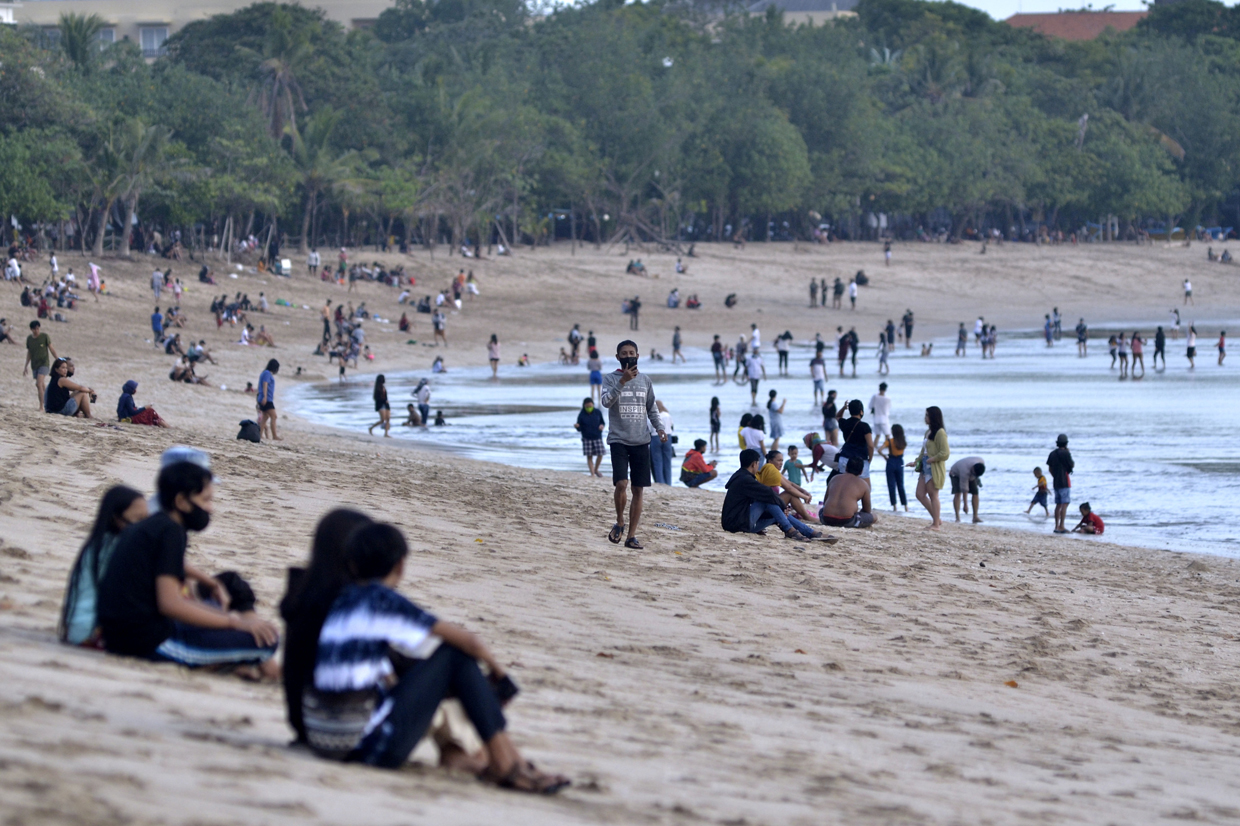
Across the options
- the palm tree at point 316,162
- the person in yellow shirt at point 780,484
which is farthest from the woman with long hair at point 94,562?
the palm tree at point 316,162

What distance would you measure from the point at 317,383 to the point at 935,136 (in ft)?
177

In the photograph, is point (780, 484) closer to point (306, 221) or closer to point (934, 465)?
point (934, 465)

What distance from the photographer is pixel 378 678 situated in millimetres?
4477

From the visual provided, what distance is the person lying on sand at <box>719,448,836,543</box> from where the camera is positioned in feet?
38.5

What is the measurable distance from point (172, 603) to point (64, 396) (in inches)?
456

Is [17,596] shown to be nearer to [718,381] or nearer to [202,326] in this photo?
[718,381]

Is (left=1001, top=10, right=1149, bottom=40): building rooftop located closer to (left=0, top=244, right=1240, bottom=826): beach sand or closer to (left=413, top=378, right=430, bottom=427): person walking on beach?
(left=413, top=378, right=430, bottom=427): person walking on beach

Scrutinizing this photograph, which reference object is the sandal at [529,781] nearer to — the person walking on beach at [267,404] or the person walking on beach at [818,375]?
the person walking on beach at [267,404]

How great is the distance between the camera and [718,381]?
3416 centimetres

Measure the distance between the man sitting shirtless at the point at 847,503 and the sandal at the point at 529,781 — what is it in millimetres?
9048

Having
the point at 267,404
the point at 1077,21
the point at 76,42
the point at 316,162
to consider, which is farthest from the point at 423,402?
the point at 1077,21

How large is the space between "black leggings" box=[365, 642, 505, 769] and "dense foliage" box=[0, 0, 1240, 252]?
4017 centimetres

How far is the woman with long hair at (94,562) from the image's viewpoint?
5254mm

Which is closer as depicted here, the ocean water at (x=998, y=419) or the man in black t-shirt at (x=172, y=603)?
the man in black t-shirt at (x=172, y=603)
